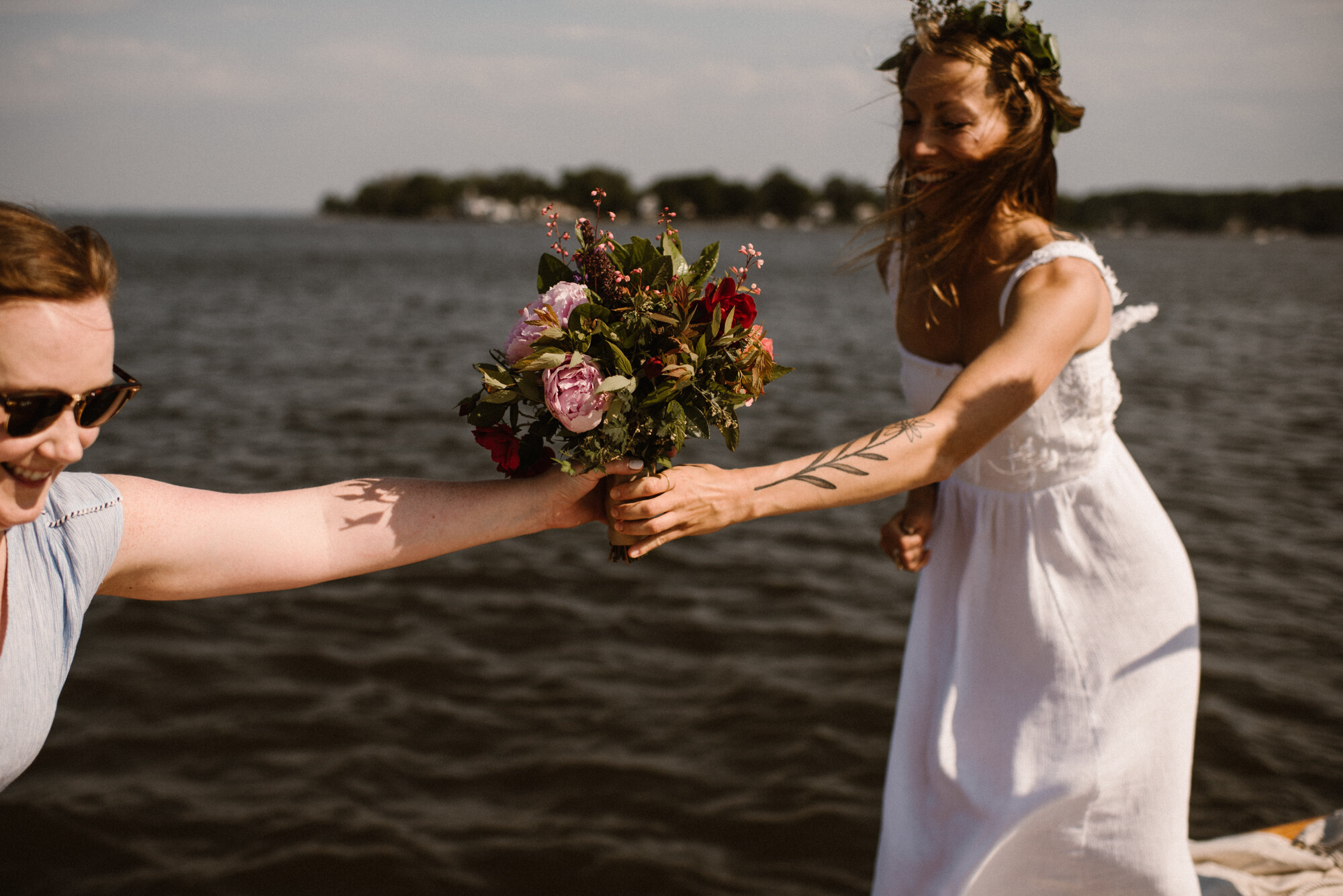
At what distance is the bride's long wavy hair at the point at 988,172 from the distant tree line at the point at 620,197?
121m

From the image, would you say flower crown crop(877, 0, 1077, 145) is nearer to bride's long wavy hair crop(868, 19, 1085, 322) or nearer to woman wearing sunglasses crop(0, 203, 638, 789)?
bride's long wavy hair crop(868, 19, 1085, 322)

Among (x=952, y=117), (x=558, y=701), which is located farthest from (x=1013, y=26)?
(x=558, y=701)

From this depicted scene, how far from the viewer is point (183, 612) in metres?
8.28

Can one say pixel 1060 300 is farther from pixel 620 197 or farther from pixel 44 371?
pixel 620 197

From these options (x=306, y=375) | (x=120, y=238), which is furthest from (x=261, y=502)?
(x=120, y=238)

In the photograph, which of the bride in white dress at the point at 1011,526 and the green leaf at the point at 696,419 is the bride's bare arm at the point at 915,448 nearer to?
the bride in white dress at the point at 1011,526

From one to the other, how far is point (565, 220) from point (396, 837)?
414 cm

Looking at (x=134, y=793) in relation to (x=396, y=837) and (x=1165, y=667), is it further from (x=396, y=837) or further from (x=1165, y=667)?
(x=1165, y=667)

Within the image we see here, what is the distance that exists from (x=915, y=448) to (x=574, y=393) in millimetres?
1028

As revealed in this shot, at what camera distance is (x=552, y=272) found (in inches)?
109

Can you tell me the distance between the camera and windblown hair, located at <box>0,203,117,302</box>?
1.82 metres

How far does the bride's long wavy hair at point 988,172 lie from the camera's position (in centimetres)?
316

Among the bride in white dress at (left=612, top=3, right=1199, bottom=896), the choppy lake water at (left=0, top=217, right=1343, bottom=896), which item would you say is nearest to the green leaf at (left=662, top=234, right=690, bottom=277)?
the bride in white dress at (left=612, top=3, right=1199, bottom=896)

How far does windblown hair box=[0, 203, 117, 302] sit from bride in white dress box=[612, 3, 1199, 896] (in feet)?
4.60
